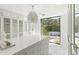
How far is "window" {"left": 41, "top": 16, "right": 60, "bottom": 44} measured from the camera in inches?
66.0

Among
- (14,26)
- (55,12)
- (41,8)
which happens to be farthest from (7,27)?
(55,12)

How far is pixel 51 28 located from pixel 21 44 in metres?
0.48

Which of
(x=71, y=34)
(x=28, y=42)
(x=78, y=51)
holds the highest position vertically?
(x=71, y=34)

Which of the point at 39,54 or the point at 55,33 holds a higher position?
the point at 55,33

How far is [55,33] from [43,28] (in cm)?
19

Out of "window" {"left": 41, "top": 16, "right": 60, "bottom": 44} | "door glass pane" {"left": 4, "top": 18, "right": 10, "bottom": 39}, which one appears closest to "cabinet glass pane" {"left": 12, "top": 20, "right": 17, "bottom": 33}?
"door glass pane" {"left": 4, "top": 18, "right": 10, "bottom": 39}

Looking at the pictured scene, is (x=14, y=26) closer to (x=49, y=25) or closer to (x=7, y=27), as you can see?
(x=7, y=27)

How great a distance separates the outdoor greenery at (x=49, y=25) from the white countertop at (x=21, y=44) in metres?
0.16

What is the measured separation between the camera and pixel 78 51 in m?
1.67

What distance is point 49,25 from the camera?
5.52ft

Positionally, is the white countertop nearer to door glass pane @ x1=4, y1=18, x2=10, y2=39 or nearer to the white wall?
door glass pane @ x1=4, y1=18, x2=10, y2=39

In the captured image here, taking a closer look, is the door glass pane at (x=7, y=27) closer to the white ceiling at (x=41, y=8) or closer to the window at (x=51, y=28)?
the white ceiling at (x=41, y=8)
